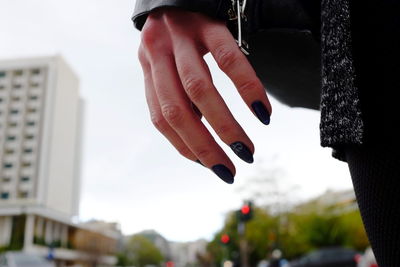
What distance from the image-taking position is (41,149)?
195ft

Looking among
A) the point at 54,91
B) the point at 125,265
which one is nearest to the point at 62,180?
the point at 54,91

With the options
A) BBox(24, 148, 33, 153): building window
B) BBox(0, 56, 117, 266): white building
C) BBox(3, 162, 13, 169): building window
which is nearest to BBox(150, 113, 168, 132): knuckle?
BBox(0, 56, 117, 266): white building

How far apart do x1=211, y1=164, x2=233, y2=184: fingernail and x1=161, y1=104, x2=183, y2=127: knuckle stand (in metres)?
0.11

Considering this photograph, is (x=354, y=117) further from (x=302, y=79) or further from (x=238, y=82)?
(x=302, y=79)

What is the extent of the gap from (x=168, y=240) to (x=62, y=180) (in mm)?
100313

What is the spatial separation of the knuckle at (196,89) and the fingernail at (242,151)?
10 centimetres

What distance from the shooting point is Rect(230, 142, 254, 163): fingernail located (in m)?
0.73

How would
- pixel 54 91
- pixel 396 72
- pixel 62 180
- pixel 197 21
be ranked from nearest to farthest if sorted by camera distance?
pixel 396 72, pixel 197 21, pixel 54 91, pixel 62 180

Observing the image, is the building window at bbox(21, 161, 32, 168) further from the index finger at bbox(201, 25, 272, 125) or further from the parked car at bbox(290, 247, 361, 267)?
the index finger at bbox(201, 25, 272, 125)

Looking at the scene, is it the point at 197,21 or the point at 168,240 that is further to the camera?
the point at 168,240

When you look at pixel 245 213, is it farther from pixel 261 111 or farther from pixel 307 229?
pixel 307 229

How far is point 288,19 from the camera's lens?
0.84 metres

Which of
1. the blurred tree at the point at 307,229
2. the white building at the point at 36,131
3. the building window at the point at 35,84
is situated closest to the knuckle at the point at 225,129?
the blurred tree at the point at 307,229

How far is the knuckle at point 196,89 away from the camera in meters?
0.71
